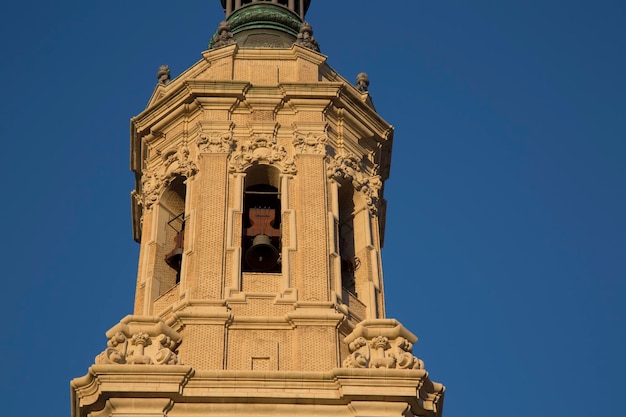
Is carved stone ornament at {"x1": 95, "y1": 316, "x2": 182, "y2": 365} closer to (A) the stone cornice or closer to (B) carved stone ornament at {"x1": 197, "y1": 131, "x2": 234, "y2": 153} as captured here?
(A) the stone cornice

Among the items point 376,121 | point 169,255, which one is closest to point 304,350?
point 169,255

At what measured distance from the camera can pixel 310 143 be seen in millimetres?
48062

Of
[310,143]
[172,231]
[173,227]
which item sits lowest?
[172,231]

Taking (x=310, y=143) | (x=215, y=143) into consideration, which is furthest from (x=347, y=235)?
(x=215, y=143)

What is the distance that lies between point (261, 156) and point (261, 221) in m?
1.56

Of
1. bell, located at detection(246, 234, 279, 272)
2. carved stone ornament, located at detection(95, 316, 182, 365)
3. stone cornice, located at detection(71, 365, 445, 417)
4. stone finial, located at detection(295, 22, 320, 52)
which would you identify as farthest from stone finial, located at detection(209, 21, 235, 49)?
stone cornice, located at detection(71, 365, 445, 417)

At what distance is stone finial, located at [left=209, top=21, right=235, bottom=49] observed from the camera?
52375mm

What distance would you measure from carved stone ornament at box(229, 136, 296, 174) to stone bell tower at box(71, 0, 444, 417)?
39mm

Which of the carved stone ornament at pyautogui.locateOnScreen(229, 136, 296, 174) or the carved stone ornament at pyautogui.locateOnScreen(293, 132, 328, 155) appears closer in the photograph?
the carved stone ornament at pyautogui.locateOnScreen(229, 136, 296, 174)

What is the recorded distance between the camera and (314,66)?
167 ft

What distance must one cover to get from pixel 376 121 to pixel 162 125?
531 cm

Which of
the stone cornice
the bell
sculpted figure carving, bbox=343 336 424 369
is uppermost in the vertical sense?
the bell

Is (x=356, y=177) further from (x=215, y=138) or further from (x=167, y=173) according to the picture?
(x=167, y=173)

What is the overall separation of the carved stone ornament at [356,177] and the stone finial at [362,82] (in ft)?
10.2
